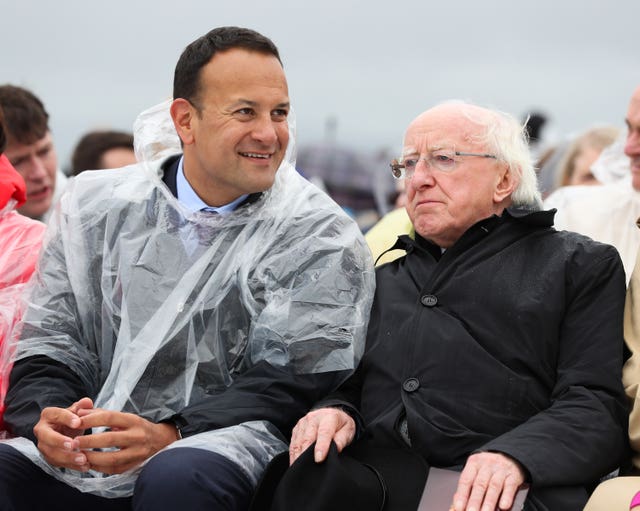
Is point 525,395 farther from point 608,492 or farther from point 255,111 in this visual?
point 255,111

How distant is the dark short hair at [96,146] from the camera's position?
6062mm

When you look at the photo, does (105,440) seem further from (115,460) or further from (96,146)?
(96,146)

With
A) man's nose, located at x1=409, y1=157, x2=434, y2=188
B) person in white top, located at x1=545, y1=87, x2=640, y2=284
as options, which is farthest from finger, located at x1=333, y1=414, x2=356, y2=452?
person in white top, located at x1=545, y1=87, x2=640, y2=284

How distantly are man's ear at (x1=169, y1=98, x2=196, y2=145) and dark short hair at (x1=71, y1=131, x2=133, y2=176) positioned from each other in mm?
2354

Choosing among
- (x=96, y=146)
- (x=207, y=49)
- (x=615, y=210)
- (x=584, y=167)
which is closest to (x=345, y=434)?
(x=207, y=49)

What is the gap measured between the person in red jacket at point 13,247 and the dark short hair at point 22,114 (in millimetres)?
1343

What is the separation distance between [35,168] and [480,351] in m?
2.77

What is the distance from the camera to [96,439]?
10.2 ft

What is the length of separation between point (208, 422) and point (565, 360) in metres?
1.02

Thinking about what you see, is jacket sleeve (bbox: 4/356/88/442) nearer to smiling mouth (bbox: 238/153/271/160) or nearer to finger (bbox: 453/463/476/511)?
smiling mouth (bbox: 238/153/271/160)

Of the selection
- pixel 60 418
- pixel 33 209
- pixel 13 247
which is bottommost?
pixel 33 209

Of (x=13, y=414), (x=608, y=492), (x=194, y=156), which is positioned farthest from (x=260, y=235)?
(x=608, y=492)

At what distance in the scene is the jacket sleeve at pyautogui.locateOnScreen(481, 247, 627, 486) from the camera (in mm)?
2941

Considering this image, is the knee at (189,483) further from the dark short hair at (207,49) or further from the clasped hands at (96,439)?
the dark short hair at (207,49)
